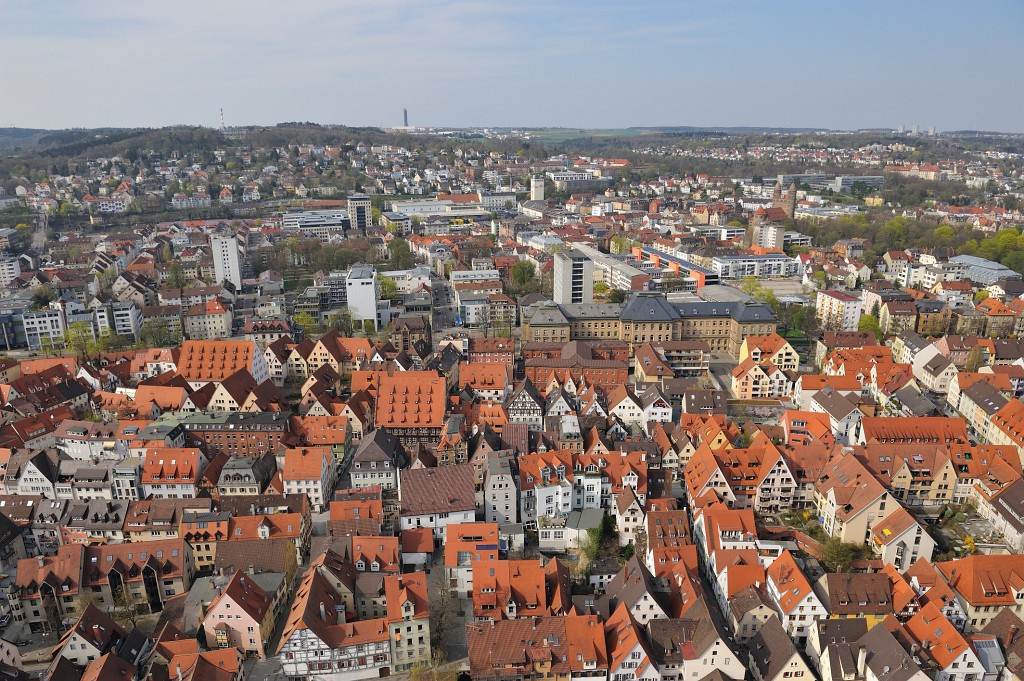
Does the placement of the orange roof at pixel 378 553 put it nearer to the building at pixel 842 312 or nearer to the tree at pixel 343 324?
the tree at pixel 343 324

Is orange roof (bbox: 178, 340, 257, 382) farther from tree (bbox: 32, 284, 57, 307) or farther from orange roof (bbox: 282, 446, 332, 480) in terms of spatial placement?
tree (bbox: 32, 284, 57, 307)

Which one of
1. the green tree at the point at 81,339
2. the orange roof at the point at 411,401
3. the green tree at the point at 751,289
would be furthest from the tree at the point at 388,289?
the green tree at the point at 751,289

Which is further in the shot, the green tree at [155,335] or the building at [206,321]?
the building at [206,321]

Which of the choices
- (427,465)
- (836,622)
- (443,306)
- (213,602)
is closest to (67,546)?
(213,602)

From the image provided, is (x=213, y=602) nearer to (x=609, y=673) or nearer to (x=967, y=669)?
(x=609, y=673)

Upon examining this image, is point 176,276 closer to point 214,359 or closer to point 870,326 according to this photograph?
point 214,359
